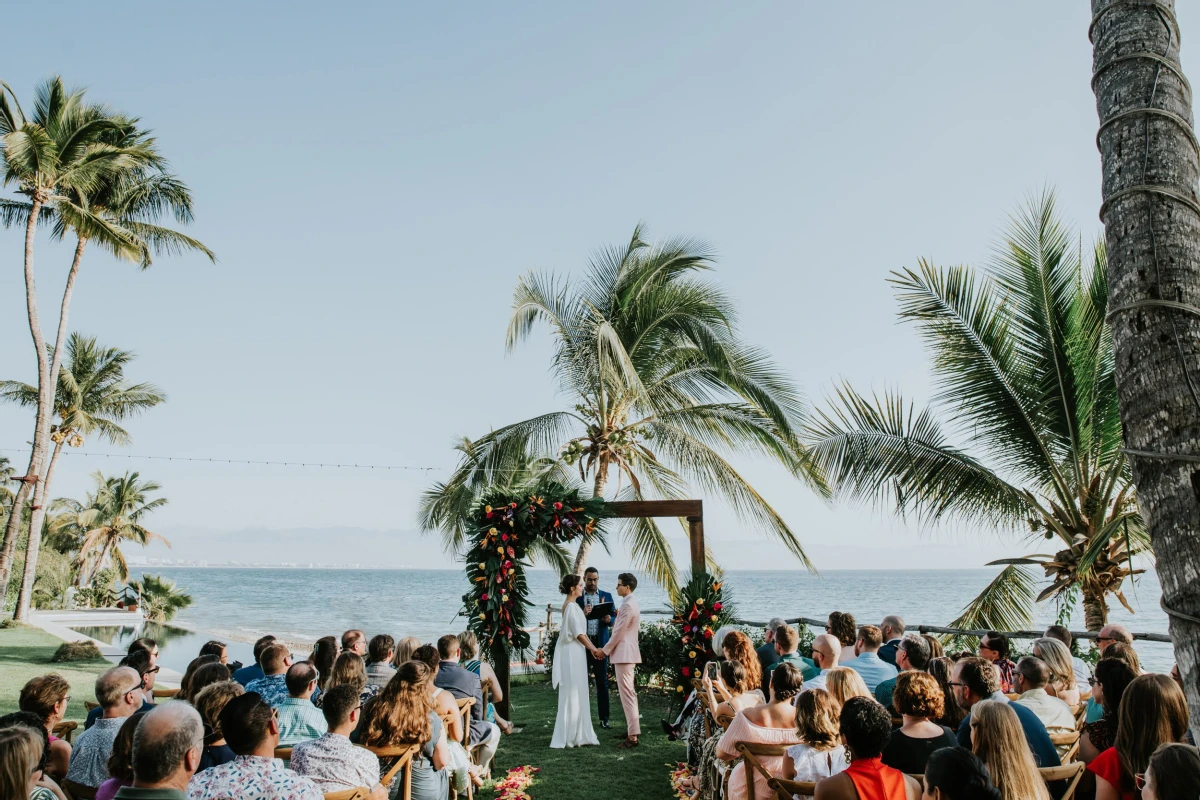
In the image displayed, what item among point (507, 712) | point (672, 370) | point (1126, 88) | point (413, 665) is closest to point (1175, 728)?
point (1126, 88)

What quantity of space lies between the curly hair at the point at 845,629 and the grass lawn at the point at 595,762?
1.91 metres

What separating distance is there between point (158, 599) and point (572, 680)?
32583 mm

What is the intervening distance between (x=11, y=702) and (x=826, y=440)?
10591mm

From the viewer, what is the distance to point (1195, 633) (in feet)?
4.97

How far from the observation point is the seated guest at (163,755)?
2.79 m

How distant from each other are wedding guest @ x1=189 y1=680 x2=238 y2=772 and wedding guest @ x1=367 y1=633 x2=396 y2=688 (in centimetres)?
173

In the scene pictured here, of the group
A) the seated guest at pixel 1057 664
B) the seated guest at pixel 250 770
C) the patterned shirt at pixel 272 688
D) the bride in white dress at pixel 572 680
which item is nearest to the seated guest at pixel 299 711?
the patterned shirt at pixel 272 688

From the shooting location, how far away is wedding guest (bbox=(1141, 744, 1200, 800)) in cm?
259

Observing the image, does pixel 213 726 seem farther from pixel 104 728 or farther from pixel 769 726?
pixel 769 726

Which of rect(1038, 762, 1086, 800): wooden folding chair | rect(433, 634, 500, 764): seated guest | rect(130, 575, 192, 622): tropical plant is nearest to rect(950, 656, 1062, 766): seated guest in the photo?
rect(1038, 762, 1086, 800): wooden folding chair

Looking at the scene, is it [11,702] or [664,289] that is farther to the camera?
[664,289]

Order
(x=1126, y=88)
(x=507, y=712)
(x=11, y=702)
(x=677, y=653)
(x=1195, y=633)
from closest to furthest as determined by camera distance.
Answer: (x=1195, y=633) → (x=1126, y=88) → (x=507, y=712) → (x=11, y=702) → (x=677, y=653)

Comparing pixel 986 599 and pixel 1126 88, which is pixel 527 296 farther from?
pixel 1126 88

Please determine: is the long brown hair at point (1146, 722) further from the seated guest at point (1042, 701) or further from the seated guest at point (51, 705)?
the seated guest at point (51, 705)
